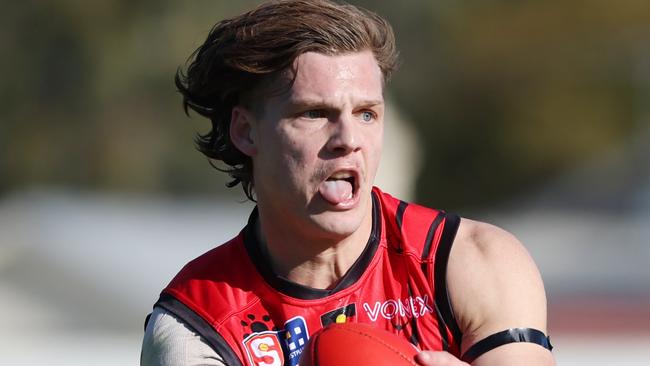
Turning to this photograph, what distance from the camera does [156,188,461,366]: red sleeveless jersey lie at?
111 inches

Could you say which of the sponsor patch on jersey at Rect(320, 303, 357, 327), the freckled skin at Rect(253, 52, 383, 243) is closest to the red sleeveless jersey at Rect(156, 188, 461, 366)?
the sponsor patch on jersey at Rect(320, 303, 357, 327)

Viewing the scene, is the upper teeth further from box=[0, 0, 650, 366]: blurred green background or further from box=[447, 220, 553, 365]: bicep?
box=[0, 0, 650, 366]: blurred green background

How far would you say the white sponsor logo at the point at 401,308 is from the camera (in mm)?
2812

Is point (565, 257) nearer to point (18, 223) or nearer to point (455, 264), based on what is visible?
point (18, 223)

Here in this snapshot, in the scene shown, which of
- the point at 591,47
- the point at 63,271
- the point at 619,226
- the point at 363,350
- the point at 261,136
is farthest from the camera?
the point at 591,47

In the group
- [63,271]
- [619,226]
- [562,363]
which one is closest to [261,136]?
[562,363]

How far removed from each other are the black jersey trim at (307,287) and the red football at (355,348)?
13.1 inches

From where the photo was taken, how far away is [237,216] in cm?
1273

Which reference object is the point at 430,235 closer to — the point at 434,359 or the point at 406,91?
the point at 434,359

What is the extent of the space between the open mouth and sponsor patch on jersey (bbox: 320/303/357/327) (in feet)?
0.96

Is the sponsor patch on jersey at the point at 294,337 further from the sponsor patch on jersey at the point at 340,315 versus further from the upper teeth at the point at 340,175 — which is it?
the upper teeth at the point at 340,175

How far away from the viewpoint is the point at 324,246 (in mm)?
2891

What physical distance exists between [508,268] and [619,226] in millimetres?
9687

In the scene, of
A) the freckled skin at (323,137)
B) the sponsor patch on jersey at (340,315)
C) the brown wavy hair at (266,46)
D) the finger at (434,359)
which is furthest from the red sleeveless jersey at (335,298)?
the brown wavy hair at (266,46)
